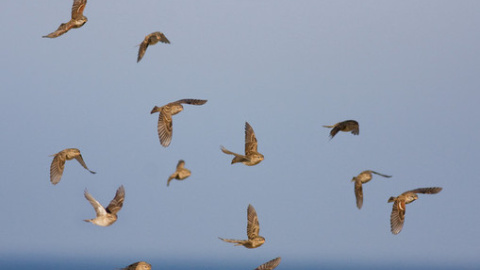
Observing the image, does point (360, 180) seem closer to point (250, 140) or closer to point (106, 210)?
point (250, 140)

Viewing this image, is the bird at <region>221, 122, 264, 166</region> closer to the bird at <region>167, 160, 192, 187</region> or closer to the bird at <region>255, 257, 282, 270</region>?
the bird at <region>167, 160, 192, 187</region>

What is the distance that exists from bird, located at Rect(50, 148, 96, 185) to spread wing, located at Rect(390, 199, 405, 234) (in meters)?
13.6

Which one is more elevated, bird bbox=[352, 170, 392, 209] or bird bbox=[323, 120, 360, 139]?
bird bbox=[323, 120, 360, 139]

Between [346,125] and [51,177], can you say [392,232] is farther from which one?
[51,177]

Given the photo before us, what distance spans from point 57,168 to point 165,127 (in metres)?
5.09

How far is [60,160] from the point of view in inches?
1946

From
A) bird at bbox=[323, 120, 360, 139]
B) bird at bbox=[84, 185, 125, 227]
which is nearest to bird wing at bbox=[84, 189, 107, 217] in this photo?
bird at bbox=[84, 185, 125, 227]

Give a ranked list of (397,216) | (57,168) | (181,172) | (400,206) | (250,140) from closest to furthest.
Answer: (181,172)
(397,216)
(400,206)
(57,168)
(250,140)

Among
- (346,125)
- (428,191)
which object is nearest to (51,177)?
(346,125)

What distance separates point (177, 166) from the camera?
46094 mm

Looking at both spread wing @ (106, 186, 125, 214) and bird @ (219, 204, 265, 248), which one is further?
spread wing @ (106, 186, 125, 214)

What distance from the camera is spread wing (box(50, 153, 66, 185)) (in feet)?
161

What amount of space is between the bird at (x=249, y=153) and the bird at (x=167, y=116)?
2846mm

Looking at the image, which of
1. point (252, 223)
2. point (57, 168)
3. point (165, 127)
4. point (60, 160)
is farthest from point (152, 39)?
point (252, 223)
